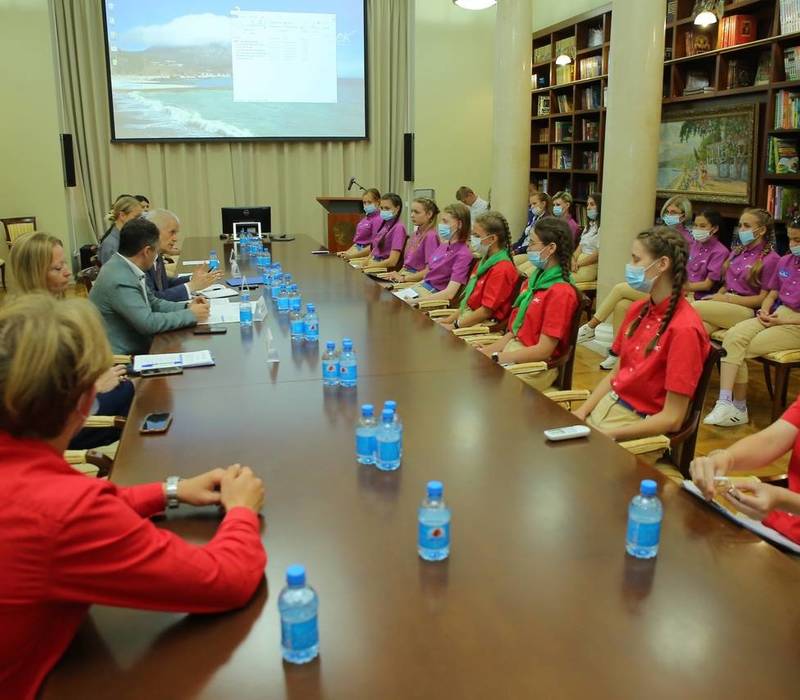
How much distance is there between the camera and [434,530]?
1353 mm

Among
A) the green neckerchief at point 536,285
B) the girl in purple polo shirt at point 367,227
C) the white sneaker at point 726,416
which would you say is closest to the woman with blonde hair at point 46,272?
the green neckerchief at point 536,285

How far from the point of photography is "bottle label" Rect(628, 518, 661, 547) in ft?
4.49

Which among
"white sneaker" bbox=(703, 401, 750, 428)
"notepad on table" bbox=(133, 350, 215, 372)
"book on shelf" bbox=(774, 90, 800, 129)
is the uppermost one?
"book on shelf" bbox=(774, 90, 800, 129)

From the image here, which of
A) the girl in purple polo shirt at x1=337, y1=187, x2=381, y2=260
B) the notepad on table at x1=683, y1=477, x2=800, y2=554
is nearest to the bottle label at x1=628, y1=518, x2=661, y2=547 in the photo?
the notepad on table at x1=683, y1=477, x2=800, y2=554

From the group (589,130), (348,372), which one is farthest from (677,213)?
(348,372)

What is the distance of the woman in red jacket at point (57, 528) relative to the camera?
3.30ft

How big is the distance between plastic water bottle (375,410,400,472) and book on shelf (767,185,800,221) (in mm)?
4711

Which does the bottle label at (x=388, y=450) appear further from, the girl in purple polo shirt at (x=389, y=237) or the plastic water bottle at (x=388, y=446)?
the girl in purple polo shirt at (x=389, y=237)

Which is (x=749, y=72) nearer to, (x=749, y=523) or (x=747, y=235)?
(x=747, y=235)

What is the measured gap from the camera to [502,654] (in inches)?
43.5

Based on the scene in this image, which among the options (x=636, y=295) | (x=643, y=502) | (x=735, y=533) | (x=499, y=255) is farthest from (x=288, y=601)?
(x=636, y=295)

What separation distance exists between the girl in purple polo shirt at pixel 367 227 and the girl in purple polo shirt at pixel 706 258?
3201mm

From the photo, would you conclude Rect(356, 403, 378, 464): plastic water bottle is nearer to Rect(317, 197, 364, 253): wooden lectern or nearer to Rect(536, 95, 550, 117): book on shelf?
Rect(317, 197, 364, 253): wooden lectern

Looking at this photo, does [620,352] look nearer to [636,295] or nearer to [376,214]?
[636,295]
